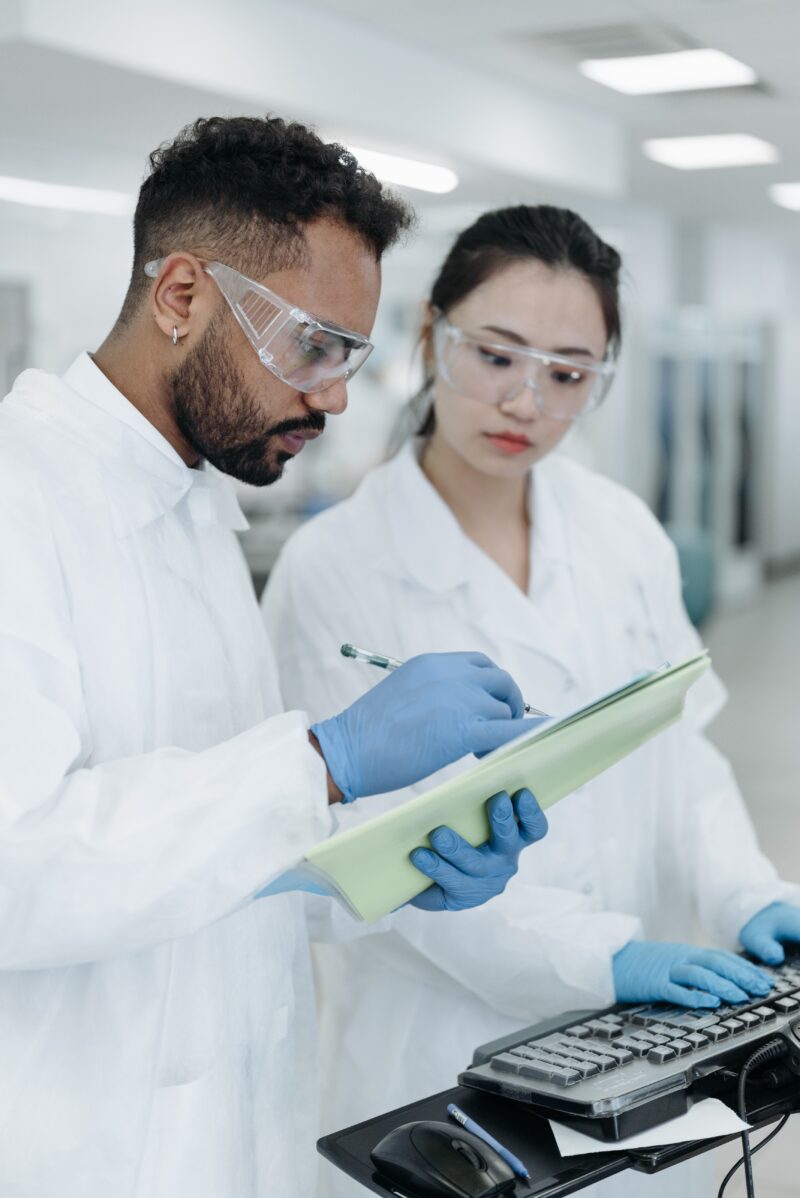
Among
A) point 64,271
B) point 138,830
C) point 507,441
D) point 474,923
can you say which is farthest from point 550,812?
point 64,271

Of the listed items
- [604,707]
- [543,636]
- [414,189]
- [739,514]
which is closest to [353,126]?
[414,189]

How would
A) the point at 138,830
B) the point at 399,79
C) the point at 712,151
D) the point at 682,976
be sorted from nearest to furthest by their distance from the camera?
1. the point at 138,830
2. the point at 682,976
3. the point at 399,79
4. the point at 712,151

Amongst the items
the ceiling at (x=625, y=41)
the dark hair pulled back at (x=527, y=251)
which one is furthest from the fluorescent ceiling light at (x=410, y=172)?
the dark hair pulled back at (x=527, y=251)

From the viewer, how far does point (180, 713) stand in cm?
135

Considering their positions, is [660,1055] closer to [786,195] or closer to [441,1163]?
[441,1163]

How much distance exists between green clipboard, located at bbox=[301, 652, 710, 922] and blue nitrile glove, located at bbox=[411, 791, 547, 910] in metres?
Result: 0.01

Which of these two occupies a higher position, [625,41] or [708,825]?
[625,41]

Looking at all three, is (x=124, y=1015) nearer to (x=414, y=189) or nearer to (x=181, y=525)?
(x=181, y=525)

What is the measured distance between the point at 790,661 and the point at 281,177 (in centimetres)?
726

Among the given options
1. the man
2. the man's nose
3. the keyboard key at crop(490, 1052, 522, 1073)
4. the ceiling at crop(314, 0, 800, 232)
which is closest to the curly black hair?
Result: the man

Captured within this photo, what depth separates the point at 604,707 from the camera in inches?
46.4

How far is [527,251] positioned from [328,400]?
639 mm

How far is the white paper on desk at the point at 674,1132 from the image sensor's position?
1126 millimetres

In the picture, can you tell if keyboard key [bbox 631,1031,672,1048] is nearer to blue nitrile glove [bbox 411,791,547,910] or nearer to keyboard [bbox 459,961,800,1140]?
keyboard [bbox 459,961,800,1140]
